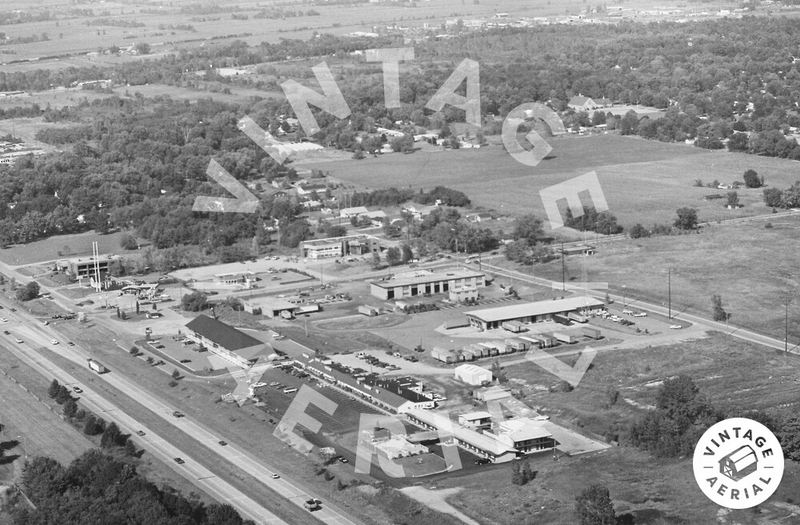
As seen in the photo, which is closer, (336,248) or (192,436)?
(192,436)

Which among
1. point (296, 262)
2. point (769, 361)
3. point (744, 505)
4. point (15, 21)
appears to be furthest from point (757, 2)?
point (744, 505)

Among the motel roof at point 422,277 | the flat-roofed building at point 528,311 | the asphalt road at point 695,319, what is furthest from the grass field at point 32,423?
the asphalt road at point 695,319

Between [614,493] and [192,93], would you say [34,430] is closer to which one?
[614,493]

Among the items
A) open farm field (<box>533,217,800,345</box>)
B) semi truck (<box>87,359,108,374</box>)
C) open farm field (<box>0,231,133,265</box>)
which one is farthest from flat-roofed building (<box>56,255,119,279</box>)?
open farm field (<box>533,217,800,345</box>)

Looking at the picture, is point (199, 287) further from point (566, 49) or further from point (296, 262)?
point (566, 49)

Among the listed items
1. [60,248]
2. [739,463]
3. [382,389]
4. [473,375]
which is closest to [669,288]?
[473,375]

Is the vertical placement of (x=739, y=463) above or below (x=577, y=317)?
above
